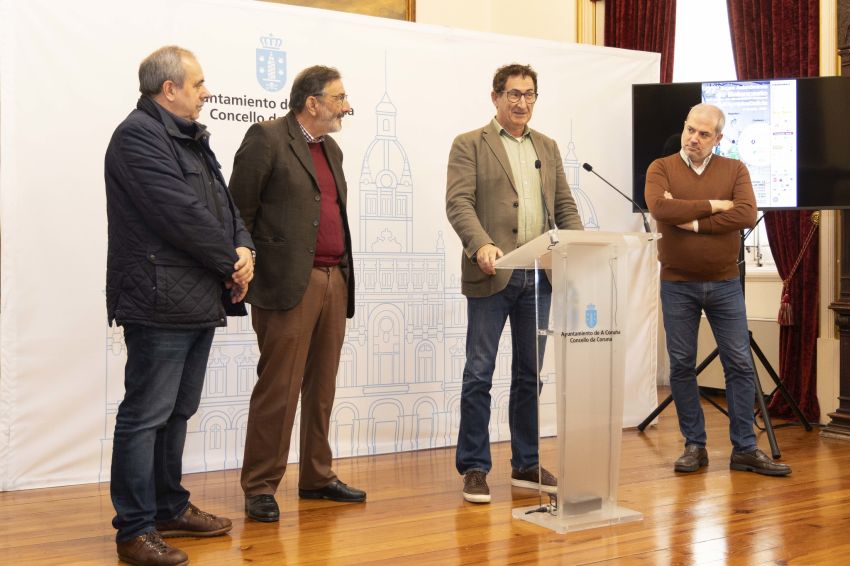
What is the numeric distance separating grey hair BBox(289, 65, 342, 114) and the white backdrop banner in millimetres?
867

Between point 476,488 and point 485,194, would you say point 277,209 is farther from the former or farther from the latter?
point 476,488

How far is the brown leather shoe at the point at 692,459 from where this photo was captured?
13.2 feet

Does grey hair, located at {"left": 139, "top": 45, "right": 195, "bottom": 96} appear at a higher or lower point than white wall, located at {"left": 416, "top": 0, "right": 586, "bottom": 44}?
lower

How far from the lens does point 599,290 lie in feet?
10.3

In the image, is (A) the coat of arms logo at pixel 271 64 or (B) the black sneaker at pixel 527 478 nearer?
(B) the black sneaker at pixel 527 478

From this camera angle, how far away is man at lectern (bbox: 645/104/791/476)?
3.97m

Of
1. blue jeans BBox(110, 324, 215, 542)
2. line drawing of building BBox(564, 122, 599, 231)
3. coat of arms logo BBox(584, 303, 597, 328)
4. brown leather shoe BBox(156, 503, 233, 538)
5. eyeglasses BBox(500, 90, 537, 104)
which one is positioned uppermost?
eyeglasses BBox(500, 90, 537, 104)

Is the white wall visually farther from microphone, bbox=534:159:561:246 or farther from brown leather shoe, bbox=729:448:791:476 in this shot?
brown leather shoe, bbox=729:448:791:476

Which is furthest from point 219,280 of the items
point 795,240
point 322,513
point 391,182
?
point 795,240

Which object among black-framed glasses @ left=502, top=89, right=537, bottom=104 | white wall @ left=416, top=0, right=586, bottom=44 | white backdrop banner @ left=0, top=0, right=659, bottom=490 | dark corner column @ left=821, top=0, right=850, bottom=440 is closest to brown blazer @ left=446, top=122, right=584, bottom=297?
black-framed glasses @ left=502, top=89, right=537, bottom=104

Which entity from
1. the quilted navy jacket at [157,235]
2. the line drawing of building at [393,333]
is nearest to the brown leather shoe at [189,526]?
the quilted navy jacket at [157,235]

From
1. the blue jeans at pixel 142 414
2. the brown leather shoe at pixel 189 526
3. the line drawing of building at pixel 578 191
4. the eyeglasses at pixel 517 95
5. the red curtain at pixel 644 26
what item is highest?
the red curtain at pixel 644 26

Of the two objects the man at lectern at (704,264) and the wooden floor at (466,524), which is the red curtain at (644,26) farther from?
the wooden floor at (466,524)

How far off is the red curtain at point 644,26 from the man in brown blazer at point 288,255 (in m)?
3.77
